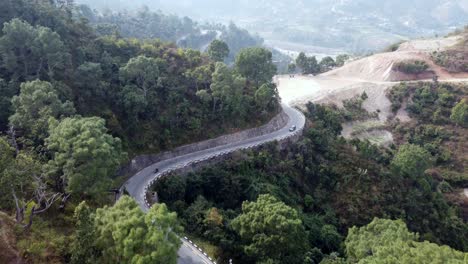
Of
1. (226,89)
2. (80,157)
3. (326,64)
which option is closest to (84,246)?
(80,157)

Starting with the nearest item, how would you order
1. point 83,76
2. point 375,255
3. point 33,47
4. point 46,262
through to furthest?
point 46,262, point 375,255, point 33,47, point 83,76

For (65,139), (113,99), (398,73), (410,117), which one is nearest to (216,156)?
(113,99)

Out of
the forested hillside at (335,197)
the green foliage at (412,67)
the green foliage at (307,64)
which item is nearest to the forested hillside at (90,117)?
the forested hillside at (335,197)

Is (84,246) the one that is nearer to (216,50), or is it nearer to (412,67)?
(216,50)

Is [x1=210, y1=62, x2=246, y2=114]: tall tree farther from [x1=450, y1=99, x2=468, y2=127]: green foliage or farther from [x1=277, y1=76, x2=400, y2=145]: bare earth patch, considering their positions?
[x1=450, y1=99, x2=468, y2=127]: green foliage

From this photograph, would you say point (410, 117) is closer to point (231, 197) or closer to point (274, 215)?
point (231, 197)
